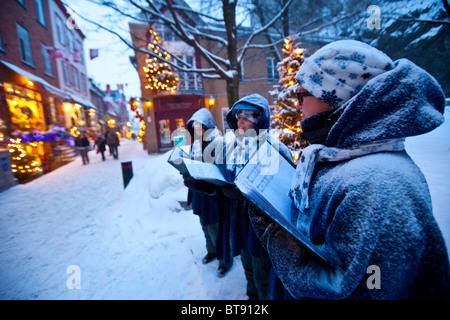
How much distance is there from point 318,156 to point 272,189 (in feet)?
0.86

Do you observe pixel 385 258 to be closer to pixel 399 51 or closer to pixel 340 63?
pixel 340 63

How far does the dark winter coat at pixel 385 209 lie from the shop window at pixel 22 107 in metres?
2.20

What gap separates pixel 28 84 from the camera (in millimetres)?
1724

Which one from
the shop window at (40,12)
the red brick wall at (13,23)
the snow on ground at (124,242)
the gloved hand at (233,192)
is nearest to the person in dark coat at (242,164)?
the gloved hand at (233,192)

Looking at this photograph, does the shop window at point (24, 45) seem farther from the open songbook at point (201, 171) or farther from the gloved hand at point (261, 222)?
the gloved hand at point (261, 222)

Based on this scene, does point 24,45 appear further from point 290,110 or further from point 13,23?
point 290,110

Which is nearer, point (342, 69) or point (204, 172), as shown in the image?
point (342, 69)

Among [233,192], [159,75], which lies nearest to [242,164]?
[233,192]

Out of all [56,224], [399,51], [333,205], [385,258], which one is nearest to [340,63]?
[333,205]

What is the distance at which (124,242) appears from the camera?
3346 mm

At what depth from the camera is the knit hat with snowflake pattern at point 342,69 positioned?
0.76 m

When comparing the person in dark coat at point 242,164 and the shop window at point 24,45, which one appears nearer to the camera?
the shop window at point 24,45

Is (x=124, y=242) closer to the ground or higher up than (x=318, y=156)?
closer to the ground
